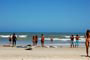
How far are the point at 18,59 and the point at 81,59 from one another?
4269 mm

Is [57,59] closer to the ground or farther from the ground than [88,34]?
closer to the ground

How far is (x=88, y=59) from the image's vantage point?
51.7 feet

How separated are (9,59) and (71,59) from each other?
419cm

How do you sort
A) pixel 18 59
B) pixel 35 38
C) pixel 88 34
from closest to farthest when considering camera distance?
pixel 18 59, pixel 88 34, pixel 35 38

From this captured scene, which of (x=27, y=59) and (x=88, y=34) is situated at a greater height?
(x=88, y=34)

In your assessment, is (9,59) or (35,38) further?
(35,38)

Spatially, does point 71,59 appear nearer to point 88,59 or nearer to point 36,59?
point 88,59

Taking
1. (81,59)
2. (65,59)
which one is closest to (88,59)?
(81,59)

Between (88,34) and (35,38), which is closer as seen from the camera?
(88,34)

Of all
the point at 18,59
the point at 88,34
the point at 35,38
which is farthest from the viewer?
the point at 35,38

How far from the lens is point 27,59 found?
1555 centimetres

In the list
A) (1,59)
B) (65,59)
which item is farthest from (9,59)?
(65,59)

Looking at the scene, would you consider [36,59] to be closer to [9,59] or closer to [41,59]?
[41,59]

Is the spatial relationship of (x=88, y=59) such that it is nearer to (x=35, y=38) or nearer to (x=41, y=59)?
(x=41, y=59)
